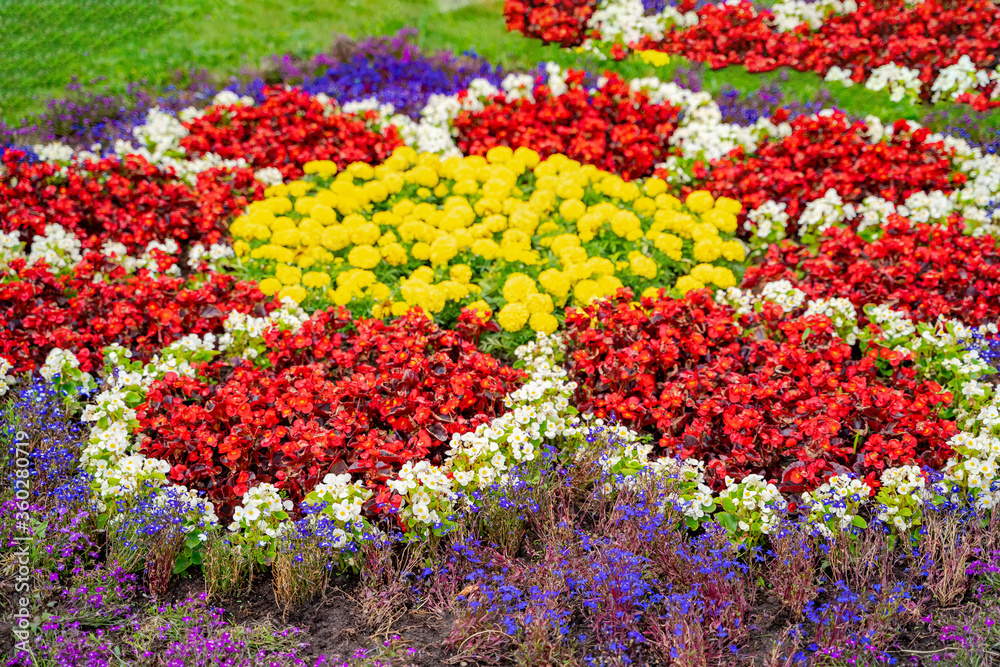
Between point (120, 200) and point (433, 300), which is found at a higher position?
point (120, 200)

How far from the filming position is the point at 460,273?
464cm

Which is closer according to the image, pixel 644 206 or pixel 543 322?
pixel 543 322

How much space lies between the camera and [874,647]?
9.05 feet

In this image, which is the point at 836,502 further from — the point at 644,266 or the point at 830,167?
the point at 830,167

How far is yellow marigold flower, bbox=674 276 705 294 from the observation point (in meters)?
4.63

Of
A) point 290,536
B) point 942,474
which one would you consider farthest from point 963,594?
point 290,536

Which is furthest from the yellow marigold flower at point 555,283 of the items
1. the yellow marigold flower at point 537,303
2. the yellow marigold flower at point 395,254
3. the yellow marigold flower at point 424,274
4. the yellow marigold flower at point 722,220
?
the yellow marigold flower at point 722,220

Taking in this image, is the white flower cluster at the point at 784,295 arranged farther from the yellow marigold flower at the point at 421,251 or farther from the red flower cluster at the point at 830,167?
the yellow marigold flower at the point at 421,251

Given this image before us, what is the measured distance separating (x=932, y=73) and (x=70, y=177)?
7739mm

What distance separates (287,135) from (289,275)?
7.41ft

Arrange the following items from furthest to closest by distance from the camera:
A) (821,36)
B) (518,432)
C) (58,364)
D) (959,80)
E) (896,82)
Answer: (821,36)
(896,82)
(959,80)
(58,364)
(518,432)

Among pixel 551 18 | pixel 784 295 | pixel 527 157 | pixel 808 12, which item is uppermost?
pixel 551 18

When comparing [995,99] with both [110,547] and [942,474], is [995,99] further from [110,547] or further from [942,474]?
[110,547]

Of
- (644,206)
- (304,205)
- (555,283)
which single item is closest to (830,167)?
(644,206)
